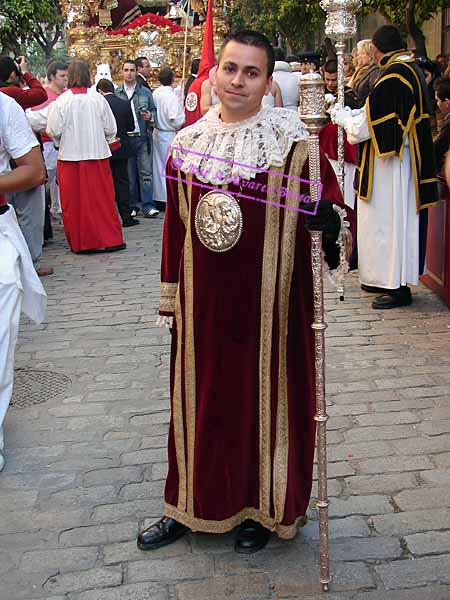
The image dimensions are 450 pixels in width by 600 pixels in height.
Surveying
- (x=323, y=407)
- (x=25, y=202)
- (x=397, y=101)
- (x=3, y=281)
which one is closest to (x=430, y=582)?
(x=323, y=407)

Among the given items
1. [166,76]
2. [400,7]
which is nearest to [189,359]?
[166,76]

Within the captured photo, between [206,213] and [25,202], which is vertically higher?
[206,213]

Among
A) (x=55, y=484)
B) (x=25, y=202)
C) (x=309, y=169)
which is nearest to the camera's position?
(x=309, y=169)

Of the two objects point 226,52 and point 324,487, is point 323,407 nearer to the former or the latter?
point 324,487

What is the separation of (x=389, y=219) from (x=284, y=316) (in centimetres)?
395

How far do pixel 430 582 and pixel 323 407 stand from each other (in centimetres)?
80

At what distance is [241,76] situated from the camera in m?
3.12

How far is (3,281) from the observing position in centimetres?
433

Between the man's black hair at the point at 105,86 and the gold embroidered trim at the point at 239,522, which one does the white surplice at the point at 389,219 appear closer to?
the gold embroidered trim at the point at 239,522

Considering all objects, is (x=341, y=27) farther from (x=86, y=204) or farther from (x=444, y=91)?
(x=86, y=204)

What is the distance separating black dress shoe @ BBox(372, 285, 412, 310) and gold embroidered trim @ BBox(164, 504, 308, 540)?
381 cm

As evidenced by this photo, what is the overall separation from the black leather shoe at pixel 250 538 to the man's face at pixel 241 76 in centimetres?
164

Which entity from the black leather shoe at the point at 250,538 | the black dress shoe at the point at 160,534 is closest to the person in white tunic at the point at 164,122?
the black dress shoe at the point at 160,534

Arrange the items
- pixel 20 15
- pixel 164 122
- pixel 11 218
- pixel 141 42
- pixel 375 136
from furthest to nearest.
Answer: pixel 20 15 < pixel 141 42 < pixel 164 122 < pixel 375 136 < pixel 11 218
